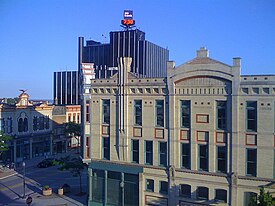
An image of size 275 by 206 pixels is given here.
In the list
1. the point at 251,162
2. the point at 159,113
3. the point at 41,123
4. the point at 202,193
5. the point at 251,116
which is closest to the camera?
the point at 251,162

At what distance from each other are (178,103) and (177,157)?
4348mm

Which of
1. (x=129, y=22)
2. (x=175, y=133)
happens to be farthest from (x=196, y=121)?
(x=129, y=22)

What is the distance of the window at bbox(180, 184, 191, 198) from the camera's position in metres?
26.1

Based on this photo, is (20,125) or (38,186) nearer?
(38,186)

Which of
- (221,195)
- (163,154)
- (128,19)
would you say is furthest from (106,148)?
(128,19)

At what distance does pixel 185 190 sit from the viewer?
1035 inches

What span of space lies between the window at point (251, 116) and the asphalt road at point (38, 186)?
17680mm

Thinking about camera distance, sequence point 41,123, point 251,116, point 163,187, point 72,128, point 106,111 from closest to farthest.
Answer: point 251,116
point 163,187
point 106,111
point 41,123
point 72,128

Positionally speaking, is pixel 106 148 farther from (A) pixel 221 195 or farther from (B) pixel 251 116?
(B) pixel 251 116

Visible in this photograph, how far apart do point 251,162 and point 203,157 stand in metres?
3.59

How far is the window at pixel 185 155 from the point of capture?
86.1 ft

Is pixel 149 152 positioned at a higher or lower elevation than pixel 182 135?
lower

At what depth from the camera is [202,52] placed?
2544cm

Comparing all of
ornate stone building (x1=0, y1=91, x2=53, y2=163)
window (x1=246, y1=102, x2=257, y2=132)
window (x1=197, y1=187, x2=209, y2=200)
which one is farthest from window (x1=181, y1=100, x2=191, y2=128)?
ornate stone building (x1=0, y1=91, x2=53, y2=163)
